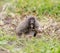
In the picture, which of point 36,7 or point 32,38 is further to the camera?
point 36,7

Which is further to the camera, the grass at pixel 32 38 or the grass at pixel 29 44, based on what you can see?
the grass at pixel 32 38

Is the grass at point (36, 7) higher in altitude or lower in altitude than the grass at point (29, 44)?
higher

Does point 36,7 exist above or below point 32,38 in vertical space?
above

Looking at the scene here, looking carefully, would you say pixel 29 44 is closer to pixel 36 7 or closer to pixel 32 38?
pixel 32 38

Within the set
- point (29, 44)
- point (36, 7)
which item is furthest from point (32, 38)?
point (36, 7)

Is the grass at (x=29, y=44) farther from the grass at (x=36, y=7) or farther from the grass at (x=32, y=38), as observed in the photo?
the grass at (x=36, y=7)

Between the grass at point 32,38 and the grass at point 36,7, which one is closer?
the grass at point 32,38

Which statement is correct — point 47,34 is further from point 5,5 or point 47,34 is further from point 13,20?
point 5,5

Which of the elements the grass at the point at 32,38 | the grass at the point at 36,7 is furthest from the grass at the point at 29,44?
the grass at the point at 36,7

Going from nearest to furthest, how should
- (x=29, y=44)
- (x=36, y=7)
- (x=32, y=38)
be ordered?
(x=29, y=44) → (x=32, y=38) → (x=36, y=7)

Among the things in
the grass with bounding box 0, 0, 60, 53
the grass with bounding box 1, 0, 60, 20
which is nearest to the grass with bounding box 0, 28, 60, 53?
the grass with bounding box 0, 0, 60, 53

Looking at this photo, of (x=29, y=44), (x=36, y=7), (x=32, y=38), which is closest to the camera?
(x=29, y=44)

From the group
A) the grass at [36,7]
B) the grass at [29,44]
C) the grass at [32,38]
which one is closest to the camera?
the grass at [29,44]

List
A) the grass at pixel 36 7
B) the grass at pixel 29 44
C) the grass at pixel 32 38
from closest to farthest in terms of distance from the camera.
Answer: the grass at pixel 29 44, the grass at pixel 32 38, the grass at pixel 36 7
